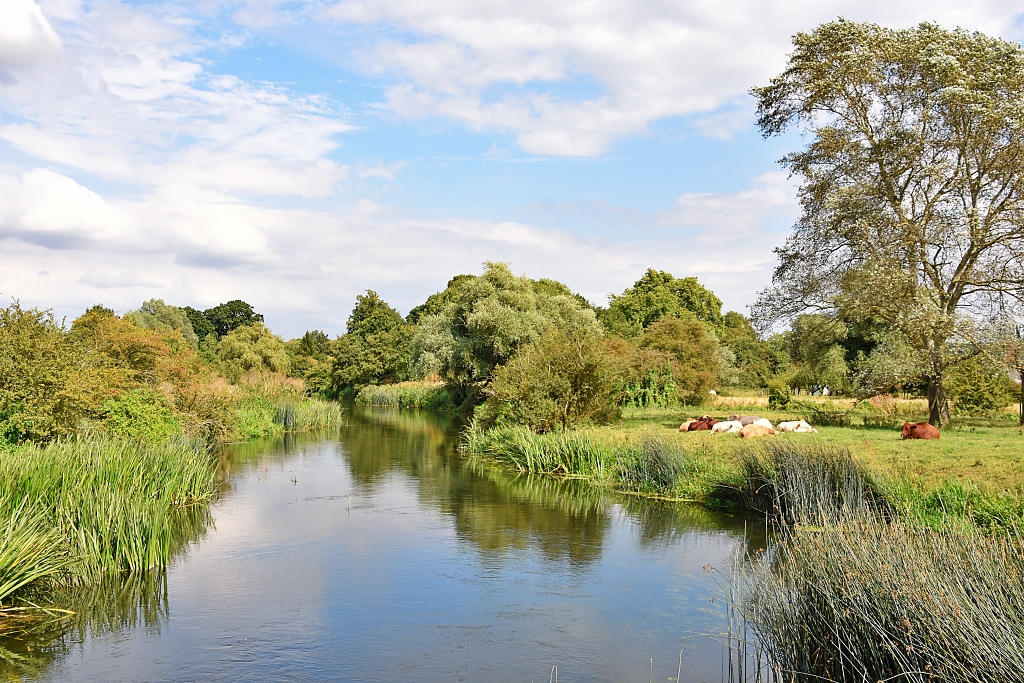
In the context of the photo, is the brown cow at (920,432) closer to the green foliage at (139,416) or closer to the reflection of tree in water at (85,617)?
the reflection of tree in water at (85,617)

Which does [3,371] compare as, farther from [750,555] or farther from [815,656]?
[815,656]

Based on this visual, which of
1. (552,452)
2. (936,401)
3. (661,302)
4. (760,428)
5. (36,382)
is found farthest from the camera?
(661,302)

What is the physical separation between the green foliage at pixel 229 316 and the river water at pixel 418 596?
7602 centimetres

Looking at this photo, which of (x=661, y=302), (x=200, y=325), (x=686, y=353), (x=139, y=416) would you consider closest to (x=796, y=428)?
(x=139, y=416)

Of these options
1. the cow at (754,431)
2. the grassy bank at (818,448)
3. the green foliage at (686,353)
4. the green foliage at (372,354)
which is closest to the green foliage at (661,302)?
the green foliage at (372,354)

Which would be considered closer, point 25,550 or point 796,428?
point 25,550

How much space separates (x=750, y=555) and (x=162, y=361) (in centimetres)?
1882

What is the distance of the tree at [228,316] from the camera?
294 ft

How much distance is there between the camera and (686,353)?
3788cm

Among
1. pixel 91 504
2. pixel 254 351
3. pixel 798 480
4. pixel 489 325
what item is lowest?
pixel 798 480

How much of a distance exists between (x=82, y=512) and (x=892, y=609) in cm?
931

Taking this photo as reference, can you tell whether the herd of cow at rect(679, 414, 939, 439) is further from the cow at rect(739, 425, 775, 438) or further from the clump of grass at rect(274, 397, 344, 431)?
the clump of grass at rect(274, 397, 344, 431)

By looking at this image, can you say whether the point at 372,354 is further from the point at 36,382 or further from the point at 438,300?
the point at 36,382

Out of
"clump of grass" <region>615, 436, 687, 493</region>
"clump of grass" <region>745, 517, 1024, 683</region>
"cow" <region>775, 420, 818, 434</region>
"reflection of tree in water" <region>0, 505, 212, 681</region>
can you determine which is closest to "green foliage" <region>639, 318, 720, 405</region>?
"cow" <region>775, 420, 818, 434</region>
